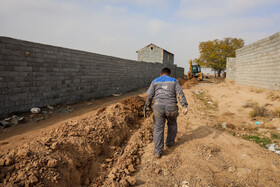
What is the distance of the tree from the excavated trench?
86.7 ft

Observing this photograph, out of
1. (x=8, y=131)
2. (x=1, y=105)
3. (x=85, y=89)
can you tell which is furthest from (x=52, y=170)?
(x=85, y=89)

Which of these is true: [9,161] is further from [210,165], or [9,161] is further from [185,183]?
[210,165]

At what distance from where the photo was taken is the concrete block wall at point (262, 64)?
7688 mm

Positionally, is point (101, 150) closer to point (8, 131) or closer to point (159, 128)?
point (159, 128)

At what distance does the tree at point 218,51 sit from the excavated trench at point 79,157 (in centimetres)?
2643

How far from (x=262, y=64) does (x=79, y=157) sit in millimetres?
10241

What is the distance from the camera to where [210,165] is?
9.22 ft

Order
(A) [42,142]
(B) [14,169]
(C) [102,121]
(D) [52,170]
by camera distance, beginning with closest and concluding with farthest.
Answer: (B) [14,169]
(D) [52,170]
(A) [42,142]
(C) [102,121]

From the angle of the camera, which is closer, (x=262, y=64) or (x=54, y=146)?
(x=54, y=146)

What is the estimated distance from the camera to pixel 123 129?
4254 mm

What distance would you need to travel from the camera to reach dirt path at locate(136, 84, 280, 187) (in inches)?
95.3

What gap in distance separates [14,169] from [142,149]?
213cm

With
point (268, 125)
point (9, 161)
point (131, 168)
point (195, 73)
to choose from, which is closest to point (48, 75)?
point (9, 161)

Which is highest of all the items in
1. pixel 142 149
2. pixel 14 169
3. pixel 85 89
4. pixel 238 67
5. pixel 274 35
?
pixel 274 35
